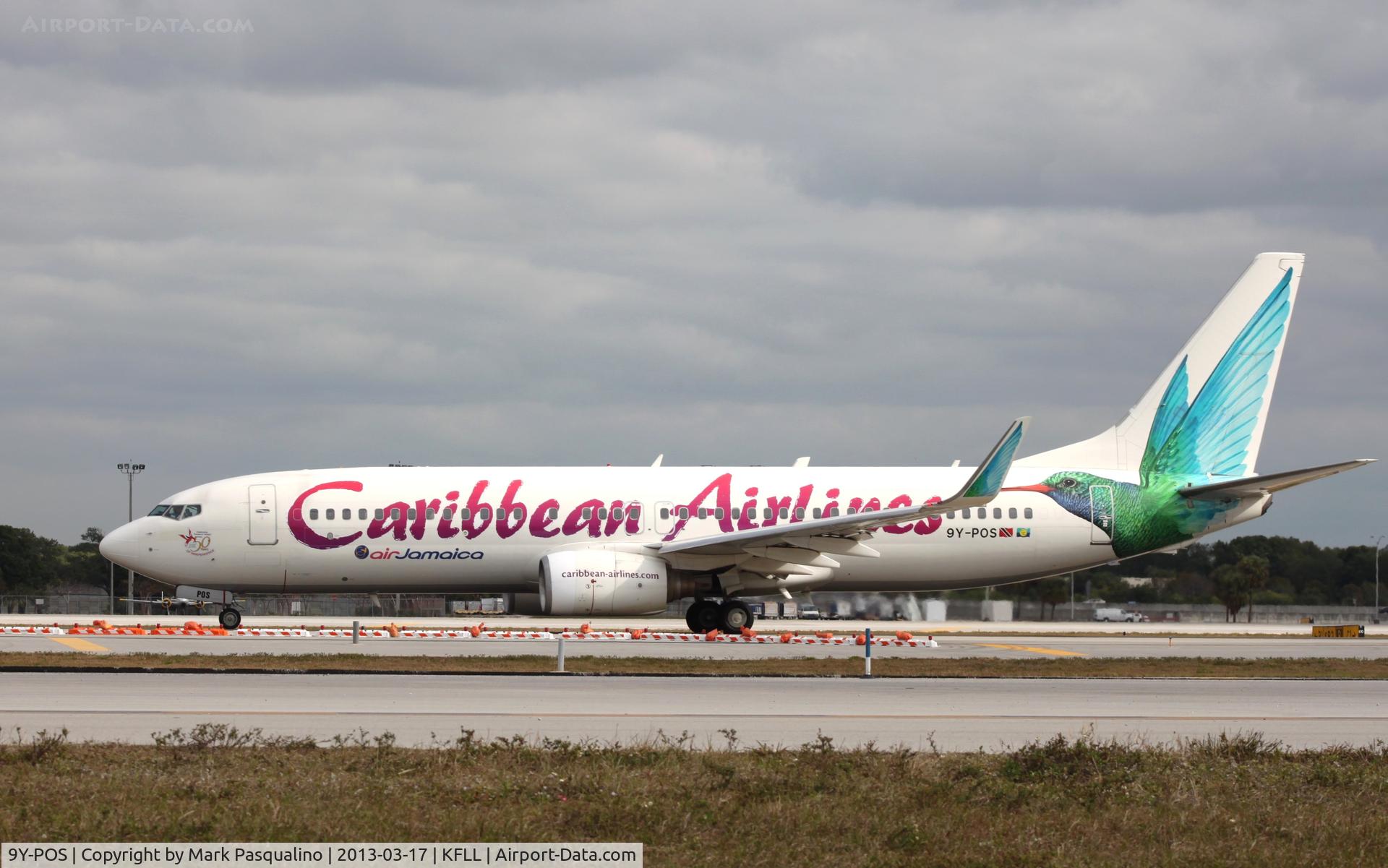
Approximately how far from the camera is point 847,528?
29875mm

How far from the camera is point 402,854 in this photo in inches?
336

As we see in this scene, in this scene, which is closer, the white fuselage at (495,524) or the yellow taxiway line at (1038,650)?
→ the yellow taxiway line at (1038,650)

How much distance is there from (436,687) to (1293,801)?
11126 millimetres

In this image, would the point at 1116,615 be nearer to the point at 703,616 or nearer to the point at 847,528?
the point at 703,616

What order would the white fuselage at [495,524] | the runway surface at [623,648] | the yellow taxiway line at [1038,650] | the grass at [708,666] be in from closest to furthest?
the grass at [708,666] → the runway surface at [623,648] → the yellow taxiway line at [1038,650] → the white fuselage at [495,524]

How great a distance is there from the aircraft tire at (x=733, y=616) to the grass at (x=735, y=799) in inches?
751

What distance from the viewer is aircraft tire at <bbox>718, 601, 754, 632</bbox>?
32031mm

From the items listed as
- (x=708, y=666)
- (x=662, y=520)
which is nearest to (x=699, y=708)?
(x=708, y=666)

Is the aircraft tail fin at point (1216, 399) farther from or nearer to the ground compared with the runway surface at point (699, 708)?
farther from the ground

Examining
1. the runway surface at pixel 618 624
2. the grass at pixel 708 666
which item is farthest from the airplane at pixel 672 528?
the grass at pixel 708 666

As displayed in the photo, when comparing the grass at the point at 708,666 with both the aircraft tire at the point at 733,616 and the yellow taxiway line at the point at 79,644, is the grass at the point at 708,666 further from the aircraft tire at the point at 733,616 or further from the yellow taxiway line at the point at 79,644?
the aircraft tire at the point at 733,616

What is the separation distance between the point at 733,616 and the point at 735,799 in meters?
Result: 21.9

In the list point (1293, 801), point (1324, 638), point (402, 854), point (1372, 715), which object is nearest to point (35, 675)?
point (402, 854)

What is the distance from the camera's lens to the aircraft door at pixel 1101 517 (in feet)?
111
